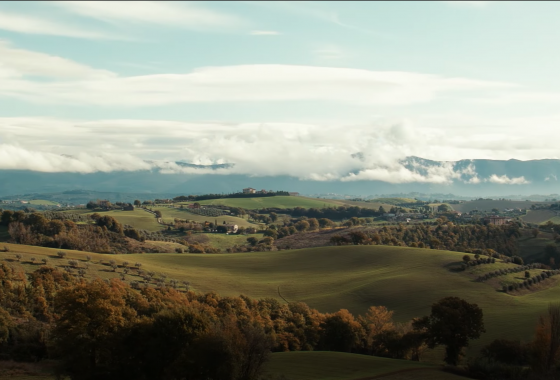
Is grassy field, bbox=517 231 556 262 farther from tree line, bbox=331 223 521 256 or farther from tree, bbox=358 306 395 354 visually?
tree, bbox=358 306 395 354

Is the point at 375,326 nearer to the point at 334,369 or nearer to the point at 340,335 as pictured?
the point at 340,335

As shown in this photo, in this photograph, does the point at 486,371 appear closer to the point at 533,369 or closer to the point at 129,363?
the point at 533,369

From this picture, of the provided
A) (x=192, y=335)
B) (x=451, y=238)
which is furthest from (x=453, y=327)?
(x=451, y=238)

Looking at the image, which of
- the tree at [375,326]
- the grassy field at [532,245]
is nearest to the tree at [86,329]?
the tree at [375,326]

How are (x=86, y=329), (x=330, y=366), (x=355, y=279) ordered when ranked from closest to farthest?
(x=86, y=329) < (x=330, y=366) < (x=355, y=279)

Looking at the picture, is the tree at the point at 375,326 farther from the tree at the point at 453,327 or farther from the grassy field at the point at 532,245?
the grassy field at the point at 532,245

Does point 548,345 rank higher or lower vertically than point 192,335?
lower

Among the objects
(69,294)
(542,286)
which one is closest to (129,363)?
(69,294)

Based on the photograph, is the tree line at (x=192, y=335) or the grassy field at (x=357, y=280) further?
the grassy field at (x=357, y=280)
